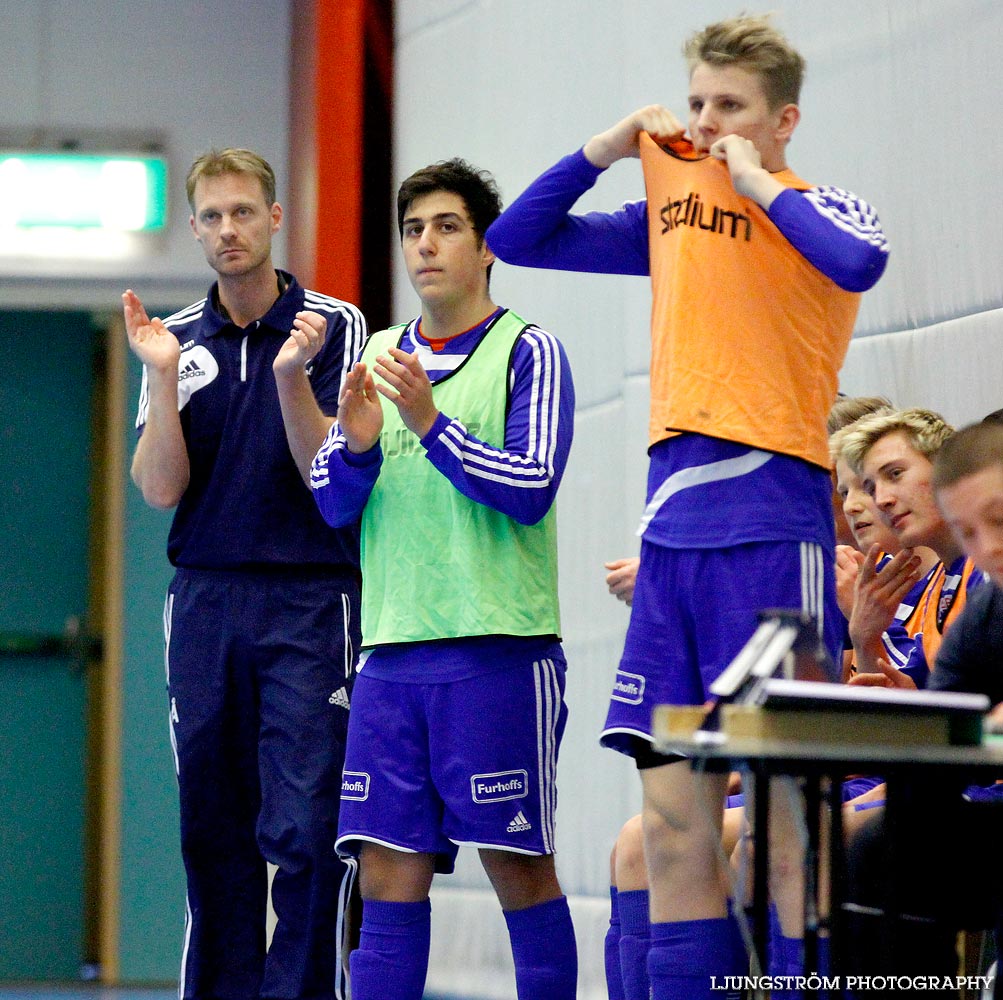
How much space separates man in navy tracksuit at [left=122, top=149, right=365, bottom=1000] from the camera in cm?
313

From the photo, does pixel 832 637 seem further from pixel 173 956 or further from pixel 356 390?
pixel 173 956

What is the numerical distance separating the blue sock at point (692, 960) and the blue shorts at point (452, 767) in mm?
482

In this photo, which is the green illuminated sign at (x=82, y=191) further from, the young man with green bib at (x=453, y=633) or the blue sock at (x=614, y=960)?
the blue sock at (x=614, y=960)

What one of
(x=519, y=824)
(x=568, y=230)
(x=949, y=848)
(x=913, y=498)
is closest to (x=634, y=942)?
(x=519, y=824)

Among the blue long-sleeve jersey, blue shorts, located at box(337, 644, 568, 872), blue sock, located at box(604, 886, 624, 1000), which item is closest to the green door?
blue sock, located at box(604, 886, 624, 1000)

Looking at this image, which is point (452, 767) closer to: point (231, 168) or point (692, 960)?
point (692, 960)

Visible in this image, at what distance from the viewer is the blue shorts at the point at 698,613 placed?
7.61ft

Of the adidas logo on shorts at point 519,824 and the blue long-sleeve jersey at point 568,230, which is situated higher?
the blue long-sleeve jersey at point 568,230

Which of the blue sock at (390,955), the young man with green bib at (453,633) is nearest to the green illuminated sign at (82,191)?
the young man with green bib at (453,633)

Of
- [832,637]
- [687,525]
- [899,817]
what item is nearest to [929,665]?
[832,637]

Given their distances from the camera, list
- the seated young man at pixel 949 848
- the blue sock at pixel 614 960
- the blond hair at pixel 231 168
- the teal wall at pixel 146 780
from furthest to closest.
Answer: the teal wall at pixel 146 780 → the blond hair at pixel 231 168 → the blue sock at pixel 614 960 → the seated young man at pixel 949 848

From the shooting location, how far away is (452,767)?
2.77 metres

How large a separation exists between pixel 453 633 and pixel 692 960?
0.77 metres

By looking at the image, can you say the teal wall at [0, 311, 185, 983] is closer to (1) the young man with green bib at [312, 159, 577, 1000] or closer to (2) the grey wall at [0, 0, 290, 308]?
(2) the grey wall at [0, 0, 290, 308]
